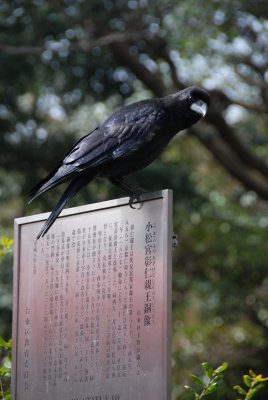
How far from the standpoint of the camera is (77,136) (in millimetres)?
8422

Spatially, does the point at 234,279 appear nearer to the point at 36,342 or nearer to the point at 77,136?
the point at 77,136

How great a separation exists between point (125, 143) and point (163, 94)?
5.06m

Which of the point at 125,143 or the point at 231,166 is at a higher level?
the point at 231,166

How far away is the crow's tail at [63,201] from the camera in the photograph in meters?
3.57

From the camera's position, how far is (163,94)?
877cm

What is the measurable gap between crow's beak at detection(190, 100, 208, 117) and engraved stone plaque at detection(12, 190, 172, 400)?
2.65ft

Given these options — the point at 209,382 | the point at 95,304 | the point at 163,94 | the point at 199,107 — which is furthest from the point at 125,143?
the point at 163,94

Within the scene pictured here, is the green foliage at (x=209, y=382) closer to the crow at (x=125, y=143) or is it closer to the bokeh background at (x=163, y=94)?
the crow at (x=125, y=143)

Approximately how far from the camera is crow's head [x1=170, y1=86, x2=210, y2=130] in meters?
4.03

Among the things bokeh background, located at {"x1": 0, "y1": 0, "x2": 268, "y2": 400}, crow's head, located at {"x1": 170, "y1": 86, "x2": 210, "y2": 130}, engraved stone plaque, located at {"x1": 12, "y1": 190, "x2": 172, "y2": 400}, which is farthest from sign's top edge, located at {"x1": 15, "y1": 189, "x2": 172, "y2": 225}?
bokeh background, located at {"x1": 0, "y1": 0, "x2": 268, "y2": 400}

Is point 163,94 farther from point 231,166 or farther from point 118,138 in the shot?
point 118,138

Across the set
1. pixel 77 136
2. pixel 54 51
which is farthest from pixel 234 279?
pixel 54 51

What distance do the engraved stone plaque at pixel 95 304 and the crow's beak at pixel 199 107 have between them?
2.65 ft

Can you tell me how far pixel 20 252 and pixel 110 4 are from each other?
4.94 m
